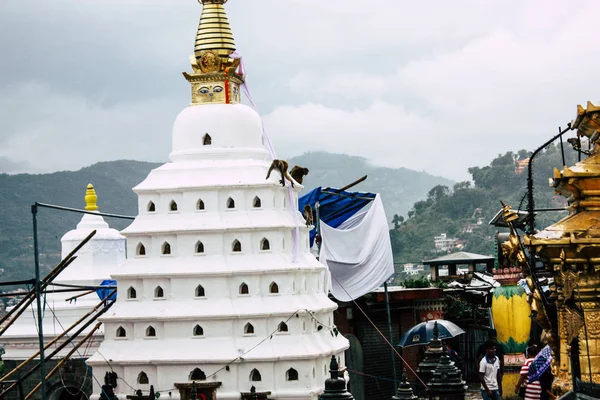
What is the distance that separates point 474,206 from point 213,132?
98.5 m

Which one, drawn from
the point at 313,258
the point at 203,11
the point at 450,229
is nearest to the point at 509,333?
the point at 313,258

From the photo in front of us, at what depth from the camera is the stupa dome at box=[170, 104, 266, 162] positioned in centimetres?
3612

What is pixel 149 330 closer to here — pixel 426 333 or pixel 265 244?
pixel 265 244

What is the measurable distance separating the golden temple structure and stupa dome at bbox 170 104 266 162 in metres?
20.2

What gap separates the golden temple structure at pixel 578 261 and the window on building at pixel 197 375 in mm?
17881

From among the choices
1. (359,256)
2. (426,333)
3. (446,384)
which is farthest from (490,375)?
(359,256)

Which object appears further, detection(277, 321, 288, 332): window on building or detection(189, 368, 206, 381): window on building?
detection(277, 321, 288, 332): window on building

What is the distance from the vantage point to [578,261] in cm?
1569

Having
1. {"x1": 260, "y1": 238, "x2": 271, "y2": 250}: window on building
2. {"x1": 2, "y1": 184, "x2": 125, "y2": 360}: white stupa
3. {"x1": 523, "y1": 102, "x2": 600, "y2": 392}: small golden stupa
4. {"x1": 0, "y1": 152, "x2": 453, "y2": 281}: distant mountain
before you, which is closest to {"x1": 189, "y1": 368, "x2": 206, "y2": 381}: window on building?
{"x1": 260, "y1": 238, "x2": 271, "y2": 250}: window on building

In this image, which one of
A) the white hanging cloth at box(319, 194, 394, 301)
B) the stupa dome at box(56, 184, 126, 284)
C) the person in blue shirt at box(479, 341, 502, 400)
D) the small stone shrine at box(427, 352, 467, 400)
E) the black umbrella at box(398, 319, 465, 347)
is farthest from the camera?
the stupa dome at box(56, 184, 126, 284)

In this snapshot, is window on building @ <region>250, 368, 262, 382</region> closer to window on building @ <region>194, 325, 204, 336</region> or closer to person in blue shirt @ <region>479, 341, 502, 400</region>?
window on building @ <region>194, 325, 204, 336</region>

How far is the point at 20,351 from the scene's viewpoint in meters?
42.4

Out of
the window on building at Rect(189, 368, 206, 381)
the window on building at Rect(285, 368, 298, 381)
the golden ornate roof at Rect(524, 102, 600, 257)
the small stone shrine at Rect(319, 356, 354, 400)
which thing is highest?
the golden ornate roof at Rect(524, 102, 600, 257)

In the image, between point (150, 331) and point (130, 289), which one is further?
point (130, 289)
